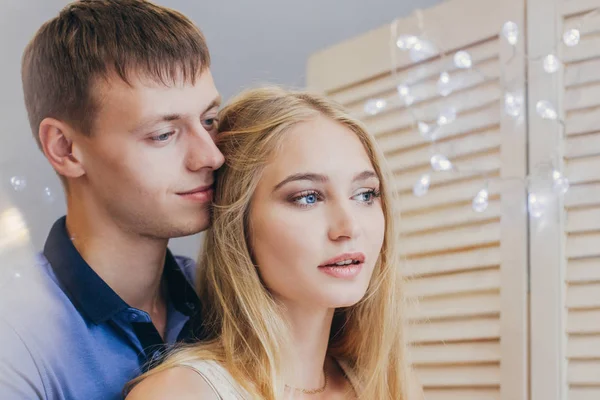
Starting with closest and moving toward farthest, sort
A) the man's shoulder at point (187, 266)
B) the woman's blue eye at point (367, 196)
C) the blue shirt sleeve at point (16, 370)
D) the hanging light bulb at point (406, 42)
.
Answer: the blue shirt sleeve at point (16, 370) → the woman's blue eye at point (367, 196) → the man's shoulder at point (187, 266) → the hanging light bulb at point (406, 42)

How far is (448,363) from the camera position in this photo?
5.83 ft

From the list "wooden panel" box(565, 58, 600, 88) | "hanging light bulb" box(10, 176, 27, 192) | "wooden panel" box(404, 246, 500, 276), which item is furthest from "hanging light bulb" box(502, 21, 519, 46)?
"hanging light bulb" box(10, 176, 27, 192)

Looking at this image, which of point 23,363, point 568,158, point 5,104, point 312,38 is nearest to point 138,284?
point 23,363

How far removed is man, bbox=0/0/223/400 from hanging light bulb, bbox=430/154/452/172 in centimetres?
67

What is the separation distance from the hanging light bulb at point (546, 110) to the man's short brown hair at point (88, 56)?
0.79 meters

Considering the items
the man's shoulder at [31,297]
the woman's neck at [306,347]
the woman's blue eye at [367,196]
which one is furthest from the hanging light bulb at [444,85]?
the man's shoulder at [31,297]

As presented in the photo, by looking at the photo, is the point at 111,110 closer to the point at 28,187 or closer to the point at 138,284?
the point at 28,187

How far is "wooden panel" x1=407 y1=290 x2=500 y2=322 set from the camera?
1.71 m

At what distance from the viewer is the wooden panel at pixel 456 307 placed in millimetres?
1706

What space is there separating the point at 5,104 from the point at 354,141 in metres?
0.55

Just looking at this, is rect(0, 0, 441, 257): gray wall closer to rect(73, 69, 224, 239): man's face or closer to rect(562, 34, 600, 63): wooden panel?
rect(73, 69, 224, 239): man's face

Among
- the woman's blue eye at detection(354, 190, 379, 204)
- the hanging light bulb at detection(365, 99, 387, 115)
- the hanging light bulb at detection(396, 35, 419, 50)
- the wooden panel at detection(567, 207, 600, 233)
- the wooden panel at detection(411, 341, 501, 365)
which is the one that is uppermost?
the hanging light bulb at detection(396, 35, 419, 50)

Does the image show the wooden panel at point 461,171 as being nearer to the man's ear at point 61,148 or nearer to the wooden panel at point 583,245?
the wooden panel at point 583,245

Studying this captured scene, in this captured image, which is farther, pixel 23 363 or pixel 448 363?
pixel 448 363
